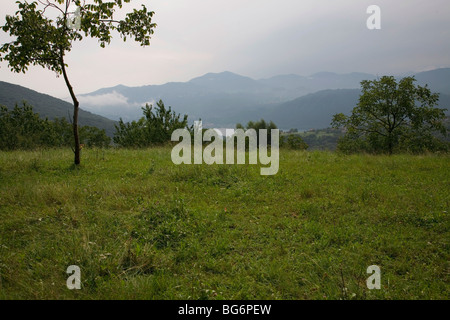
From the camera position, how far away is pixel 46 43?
30.5ft

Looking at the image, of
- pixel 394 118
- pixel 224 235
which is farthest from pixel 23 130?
pixel 394 118

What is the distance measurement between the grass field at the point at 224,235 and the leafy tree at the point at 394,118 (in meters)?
18.0

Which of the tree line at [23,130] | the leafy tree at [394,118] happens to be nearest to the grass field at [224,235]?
the leafy tree at [394,118]

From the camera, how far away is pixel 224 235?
208 inches

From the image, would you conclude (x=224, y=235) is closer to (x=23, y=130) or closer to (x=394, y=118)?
(x=394, y=118)

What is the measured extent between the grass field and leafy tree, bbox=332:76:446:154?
18000 millimetres

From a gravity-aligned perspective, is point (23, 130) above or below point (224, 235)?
above

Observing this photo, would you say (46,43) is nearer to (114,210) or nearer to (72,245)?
(114,210)

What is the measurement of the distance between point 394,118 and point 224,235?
27.1 metres

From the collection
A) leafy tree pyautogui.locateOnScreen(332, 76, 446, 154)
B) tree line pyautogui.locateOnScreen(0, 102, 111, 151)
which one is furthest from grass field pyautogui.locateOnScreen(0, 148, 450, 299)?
tree line pyautogui.locateOnScreen(0, 102, 111, 151)

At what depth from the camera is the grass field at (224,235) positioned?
147 inches

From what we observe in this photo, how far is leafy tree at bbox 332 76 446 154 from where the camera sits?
23980 millimetres
